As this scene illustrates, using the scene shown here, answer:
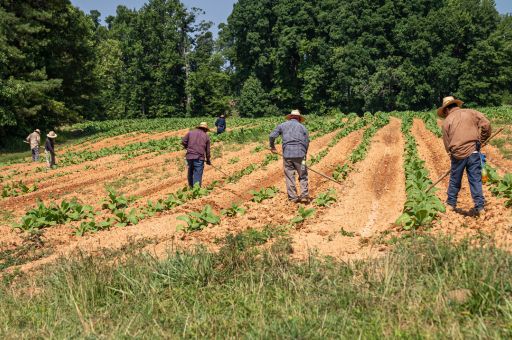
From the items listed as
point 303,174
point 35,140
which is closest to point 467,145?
point 303,174

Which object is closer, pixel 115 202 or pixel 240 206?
pixel 240 206

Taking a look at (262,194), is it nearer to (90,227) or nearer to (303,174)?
(303,174)

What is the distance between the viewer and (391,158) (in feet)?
57.4

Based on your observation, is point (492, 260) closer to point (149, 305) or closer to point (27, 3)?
point (149, 305)

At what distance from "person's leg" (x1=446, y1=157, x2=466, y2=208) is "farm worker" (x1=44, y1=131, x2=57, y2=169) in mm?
17546

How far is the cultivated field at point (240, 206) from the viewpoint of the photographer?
24.2 feet

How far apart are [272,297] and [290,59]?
6481 cm

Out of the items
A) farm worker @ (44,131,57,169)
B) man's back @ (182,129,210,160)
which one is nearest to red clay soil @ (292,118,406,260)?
man's back @ (182,129,210,160)

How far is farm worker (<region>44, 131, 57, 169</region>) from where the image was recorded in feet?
68.1

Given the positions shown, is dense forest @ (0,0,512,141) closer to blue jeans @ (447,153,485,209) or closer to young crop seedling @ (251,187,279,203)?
young crop seedling @ (251,187,279,203)

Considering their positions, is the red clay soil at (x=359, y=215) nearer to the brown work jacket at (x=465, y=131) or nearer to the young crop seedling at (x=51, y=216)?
the brown work jacket at (x=465, y=131)

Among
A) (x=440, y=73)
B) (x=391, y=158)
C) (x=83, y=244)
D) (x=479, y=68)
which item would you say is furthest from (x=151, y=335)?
(x=479, y=68)

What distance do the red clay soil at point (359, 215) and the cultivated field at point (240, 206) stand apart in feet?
0.07

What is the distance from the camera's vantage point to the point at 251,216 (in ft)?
30.4
